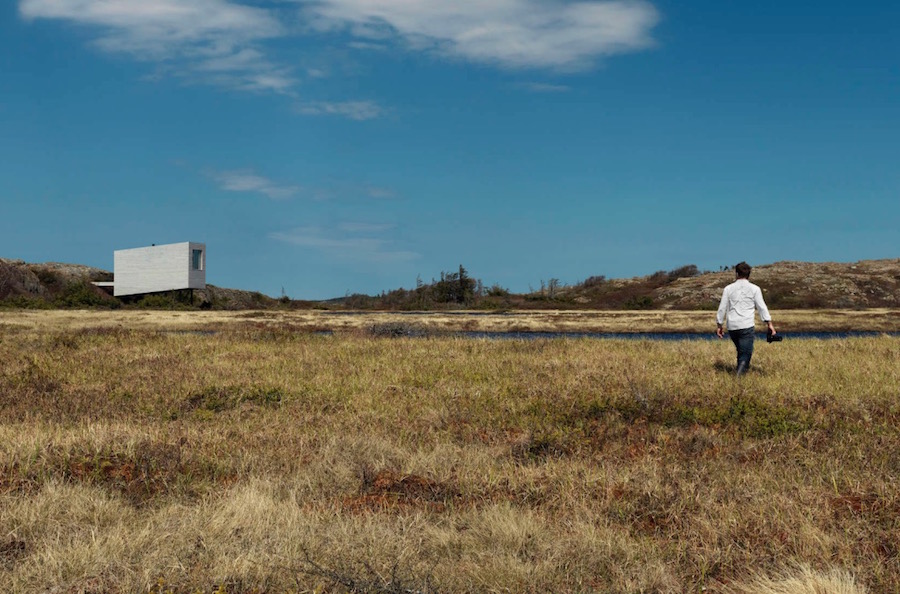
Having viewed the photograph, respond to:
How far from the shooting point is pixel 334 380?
45.4 feet

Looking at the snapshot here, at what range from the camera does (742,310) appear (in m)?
13.8

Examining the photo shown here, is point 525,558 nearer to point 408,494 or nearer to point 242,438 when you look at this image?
point 408,494

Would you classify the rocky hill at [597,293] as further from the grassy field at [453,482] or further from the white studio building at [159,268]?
the grassy field at [453,482]

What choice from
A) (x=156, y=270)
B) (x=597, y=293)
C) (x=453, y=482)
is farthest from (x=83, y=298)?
(x=453, y=482)

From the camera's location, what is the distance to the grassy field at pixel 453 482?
4.98 metres

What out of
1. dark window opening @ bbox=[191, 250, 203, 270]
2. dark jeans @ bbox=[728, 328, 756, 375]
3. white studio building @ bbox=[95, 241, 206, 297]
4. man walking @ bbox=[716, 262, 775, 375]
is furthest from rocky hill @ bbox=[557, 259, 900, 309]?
man walking @ bbox=[716, 262, 775, 375]

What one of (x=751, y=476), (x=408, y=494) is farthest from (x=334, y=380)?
(x=751, y=476)

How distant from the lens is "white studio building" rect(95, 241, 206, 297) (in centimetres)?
7375

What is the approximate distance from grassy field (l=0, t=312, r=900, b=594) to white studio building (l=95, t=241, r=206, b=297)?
62.4 meters

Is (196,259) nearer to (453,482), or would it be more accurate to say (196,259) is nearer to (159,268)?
(159,268)

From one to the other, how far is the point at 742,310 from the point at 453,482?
8.84m

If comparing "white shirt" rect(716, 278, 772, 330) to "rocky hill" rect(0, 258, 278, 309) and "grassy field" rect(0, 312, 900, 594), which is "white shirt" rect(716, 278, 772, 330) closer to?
"grassy field" rect(0, 312, 900, 594)

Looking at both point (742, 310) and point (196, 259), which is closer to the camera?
point (742, 310)

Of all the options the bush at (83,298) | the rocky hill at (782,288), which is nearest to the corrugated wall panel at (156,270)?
the bush at (83,298)
